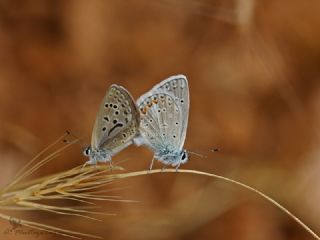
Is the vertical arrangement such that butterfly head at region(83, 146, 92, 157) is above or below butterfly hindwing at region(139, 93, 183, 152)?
below

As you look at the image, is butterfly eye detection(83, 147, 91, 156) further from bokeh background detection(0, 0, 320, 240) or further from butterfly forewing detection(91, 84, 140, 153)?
bokeh background detection(0, 0, 320, 240)

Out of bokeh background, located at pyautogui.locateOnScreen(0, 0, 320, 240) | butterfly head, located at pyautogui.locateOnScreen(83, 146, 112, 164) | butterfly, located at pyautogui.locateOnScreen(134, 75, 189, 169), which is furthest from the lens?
bokeh background, located at pyautogui.locateOnScreen(0, 0, 320, 240)

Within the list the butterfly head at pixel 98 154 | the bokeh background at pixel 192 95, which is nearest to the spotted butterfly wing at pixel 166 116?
the butterfly head at pixel 98 154

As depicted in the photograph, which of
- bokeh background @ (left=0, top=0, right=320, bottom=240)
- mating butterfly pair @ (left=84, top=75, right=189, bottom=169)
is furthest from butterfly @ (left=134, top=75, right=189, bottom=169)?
bokeh background @ (left=0, top=0, right=320, bottom=240)

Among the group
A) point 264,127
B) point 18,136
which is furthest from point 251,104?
point 18,136

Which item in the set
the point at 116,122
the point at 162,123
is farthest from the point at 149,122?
the point at 116,122

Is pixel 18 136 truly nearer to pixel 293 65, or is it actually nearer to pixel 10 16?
pixel 10 16

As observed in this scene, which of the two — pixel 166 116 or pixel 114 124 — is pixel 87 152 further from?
pixel 166 116
